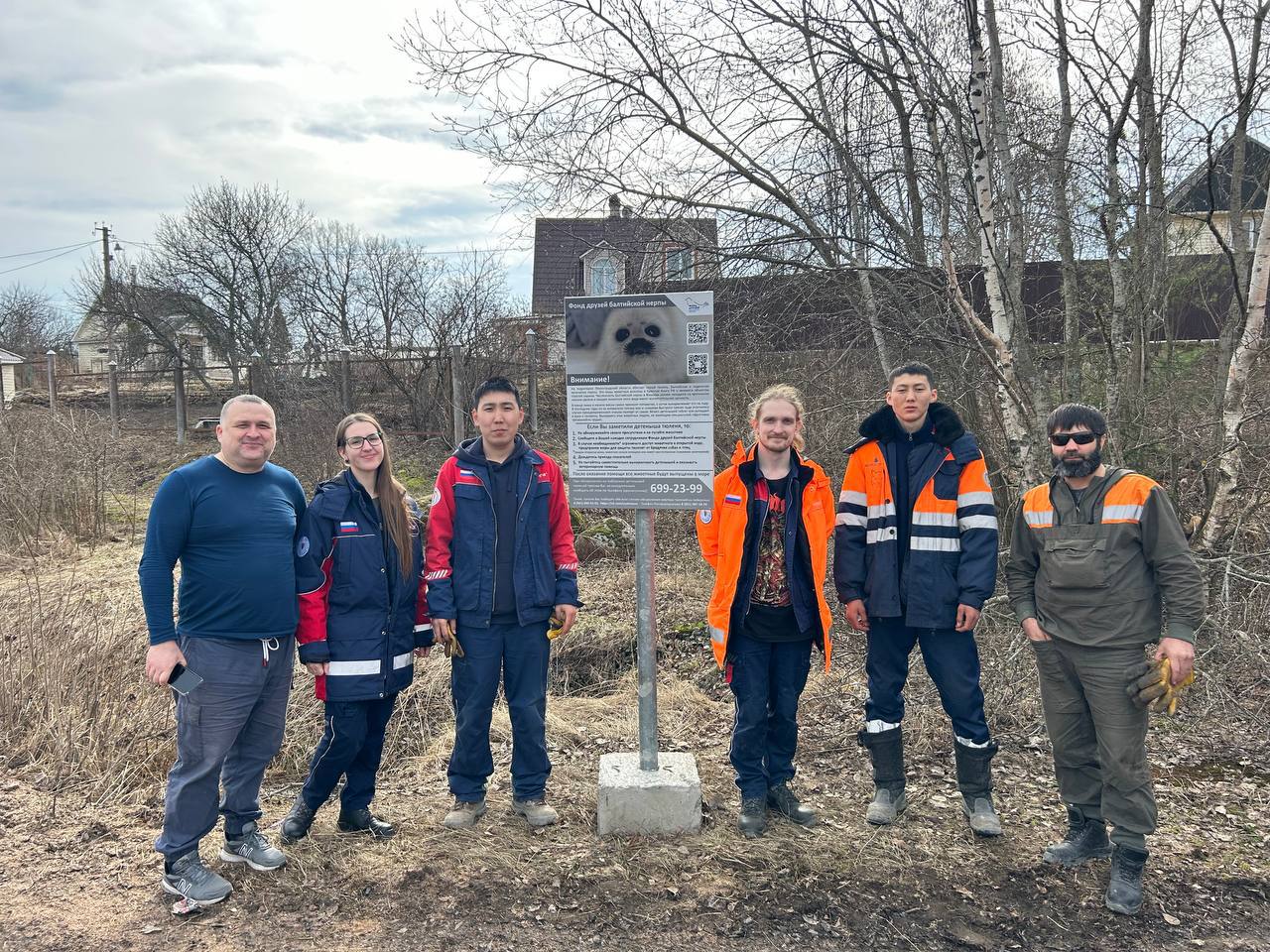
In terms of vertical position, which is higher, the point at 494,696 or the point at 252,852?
the point at 494,696

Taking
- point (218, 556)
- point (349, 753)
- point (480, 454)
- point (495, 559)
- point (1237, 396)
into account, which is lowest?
point (349, 753)

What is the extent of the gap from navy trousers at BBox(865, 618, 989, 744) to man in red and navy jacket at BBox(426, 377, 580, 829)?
56.2 inches

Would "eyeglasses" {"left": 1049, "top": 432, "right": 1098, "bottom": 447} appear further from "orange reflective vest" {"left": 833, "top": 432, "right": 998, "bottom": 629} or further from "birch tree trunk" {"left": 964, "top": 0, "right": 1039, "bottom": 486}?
"birch tree trunk" {"left": 964, "top": 0, "right": 1039, "bottom": 486}

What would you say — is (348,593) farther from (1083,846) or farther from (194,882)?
(1083,846)

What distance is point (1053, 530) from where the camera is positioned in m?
3.46

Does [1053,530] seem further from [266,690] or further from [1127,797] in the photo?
[266,690]

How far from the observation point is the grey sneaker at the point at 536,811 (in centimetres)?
402

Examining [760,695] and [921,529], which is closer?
[921,529]

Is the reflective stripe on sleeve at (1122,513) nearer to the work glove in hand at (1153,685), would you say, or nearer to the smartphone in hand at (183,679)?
the work glove in hand at (1153,685)

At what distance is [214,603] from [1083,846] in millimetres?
3691

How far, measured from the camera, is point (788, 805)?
13.2 ft

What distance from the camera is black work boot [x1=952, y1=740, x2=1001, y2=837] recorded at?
382 centimetres

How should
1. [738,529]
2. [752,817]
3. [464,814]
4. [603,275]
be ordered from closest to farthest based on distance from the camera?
1. [738,529]
2. [752,817]
3. [464,814]
4. [603,275]

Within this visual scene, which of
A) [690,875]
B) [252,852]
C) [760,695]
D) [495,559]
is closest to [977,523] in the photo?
[760,695]
